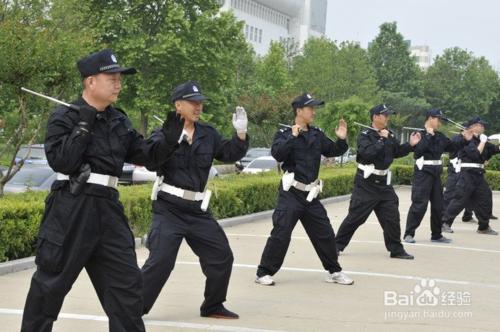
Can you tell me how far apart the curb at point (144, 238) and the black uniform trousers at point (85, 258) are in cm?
386

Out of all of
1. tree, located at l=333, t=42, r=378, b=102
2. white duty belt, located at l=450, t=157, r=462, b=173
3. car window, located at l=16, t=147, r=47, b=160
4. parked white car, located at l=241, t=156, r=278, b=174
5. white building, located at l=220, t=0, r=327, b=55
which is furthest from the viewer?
white building, located at l=220, t=0, r=327, b=55

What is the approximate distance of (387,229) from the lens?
32.2 feet

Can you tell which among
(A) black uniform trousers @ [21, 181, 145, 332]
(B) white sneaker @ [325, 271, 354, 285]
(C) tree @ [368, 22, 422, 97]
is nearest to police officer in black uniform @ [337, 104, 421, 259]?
(B) white sneaker @ [325, 271, 354, 285]

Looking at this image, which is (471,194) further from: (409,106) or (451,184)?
(409,106)

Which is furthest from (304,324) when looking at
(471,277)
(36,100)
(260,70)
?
(260,70)

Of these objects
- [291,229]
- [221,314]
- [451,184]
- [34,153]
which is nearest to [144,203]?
[291,229]

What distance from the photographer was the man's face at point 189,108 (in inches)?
241

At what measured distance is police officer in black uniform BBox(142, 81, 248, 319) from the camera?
19.9 feet

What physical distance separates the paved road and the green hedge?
1.60ft

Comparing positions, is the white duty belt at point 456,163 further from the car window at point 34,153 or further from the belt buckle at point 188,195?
the car window at point 34,153

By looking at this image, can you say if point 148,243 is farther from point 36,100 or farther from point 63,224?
point 36,100

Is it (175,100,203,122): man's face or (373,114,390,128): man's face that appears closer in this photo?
(175,100,203,122): man's face

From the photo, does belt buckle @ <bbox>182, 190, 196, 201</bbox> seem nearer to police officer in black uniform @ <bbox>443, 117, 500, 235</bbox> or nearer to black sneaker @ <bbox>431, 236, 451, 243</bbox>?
black sneaker @ <bbox>431, 236, 451, 243</bbox>

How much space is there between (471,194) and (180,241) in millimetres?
8249
